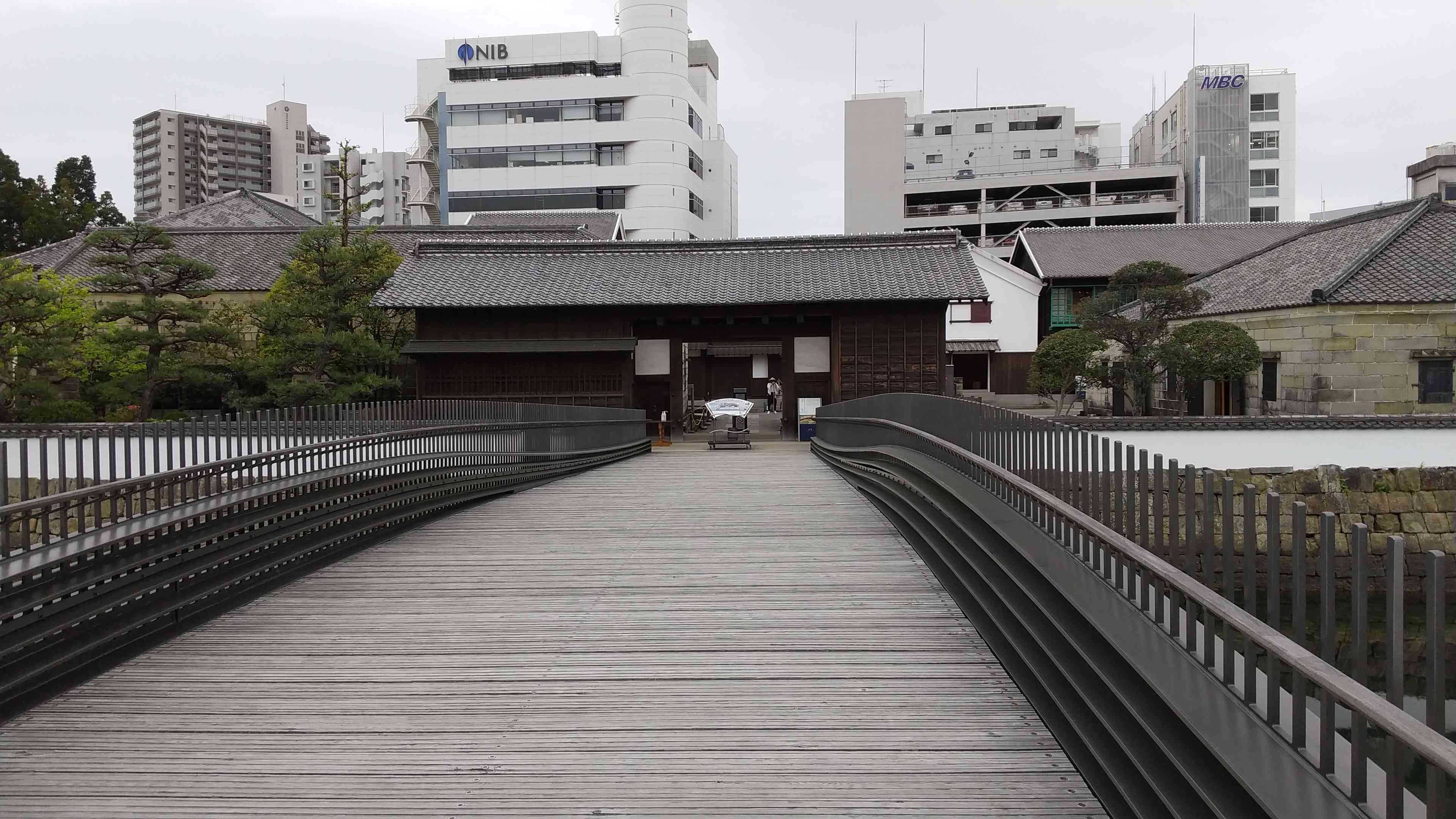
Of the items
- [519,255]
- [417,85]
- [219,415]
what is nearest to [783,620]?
[219,415]

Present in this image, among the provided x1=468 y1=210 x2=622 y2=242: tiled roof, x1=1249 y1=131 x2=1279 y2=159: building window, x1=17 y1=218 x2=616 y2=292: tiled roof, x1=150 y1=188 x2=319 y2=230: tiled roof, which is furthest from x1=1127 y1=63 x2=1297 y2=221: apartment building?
x1=150 y1=188 x2=319 y2=230: tiled roof

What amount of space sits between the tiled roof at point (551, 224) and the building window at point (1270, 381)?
21.3 m

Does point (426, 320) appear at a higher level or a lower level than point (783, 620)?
higher

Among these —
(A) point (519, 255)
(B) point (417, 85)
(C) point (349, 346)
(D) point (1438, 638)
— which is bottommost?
(D) point (1438, 638)

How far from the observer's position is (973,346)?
125 feet

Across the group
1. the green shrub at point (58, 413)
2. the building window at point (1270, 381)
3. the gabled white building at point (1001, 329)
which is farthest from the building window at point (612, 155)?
the building window at point (1270, 381)

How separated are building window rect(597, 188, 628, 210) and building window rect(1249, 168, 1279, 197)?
35.9m

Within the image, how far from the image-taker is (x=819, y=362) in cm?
2702

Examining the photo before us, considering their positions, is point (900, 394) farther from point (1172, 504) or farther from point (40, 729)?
point (40, 729)

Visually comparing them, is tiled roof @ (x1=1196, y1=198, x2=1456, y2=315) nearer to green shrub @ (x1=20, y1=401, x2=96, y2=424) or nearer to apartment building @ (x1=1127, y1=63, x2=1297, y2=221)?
green shrub @ (x1=20, y1=401, x2=96, y2=424)

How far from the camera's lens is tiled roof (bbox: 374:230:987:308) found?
25.6 metres

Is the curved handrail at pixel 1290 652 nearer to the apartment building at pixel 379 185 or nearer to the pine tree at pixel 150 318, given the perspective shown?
the pine tree at pixel 150 318

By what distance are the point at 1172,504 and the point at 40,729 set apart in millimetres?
4610

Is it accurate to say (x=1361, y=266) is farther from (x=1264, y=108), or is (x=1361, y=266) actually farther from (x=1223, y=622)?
(x=1264, y=108)
